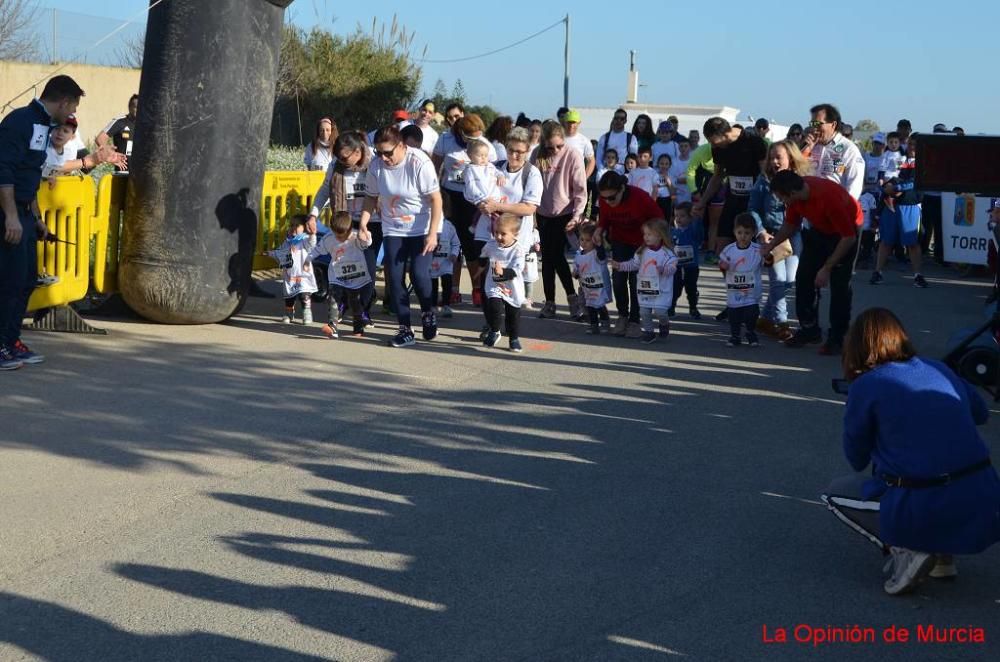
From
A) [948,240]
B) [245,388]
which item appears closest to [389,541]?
[245,388]

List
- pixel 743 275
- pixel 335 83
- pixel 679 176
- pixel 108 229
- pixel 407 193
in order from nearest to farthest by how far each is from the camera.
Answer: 1. pixel 407 193
2. pixel 108 229
3. pixel 743 275
4. pixel 679 176
5. pixel 335 83

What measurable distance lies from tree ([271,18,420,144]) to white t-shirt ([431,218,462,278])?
1898cm

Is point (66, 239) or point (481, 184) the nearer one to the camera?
point (66, 239)

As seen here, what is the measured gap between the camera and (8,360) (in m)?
8.77

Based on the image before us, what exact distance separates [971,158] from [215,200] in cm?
598

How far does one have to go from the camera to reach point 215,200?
10.4 m

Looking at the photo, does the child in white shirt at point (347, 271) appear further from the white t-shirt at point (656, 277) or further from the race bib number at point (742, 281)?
the race bib number at point (742, 281)

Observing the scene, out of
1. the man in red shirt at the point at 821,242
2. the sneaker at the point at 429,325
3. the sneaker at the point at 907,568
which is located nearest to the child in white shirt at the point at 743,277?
the man in red shirt at the point at 821,242

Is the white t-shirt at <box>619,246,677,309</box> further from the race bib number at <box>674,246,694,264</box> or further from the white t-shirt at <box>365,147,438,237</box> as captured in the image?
the white t-shirt at <box>365,147,438,237</box>

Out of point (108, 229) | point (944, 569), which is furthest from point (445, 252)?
point (944, 569)

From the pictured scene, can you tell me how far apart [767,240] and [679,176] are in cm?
870

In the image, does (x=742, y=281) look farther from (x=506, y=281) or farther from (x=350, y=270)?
(x=350, y=270)

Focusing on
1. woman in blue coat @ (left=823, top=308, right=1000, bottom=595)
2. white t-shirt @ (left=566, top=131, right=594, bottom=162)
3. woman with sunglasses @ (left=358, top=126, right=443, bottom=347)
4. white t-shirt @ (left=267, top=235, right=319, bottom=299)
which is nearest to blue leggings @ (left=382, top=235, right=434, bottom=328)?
woman with sunglasses @ (left=358, top=126, right=443, bottom=347)

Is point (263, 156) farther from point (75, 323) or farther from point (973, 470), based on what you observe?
point (973, 470)
